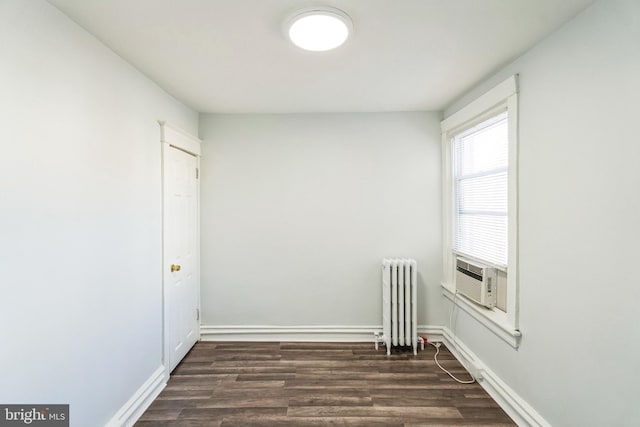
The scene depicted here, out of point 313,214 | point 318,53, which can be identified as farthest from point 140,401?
point 318,53

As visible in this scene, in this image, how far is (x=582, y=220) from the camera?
1469mm

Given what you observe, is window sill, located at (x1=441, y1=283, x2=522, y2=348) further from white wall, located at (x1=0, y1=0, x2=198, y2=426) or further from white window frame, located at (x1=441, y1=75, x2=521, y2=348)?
white wall, located at (x1=0, y1=0, x2=198, y2=426)

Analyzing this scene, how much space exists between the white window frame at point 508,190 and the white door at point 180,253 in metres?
2.60

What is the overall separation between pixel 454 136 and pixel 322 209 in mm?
1521

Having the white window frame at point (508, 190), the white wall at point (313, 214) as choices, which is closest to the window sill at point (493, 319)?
the white window frame at point (508, 190)

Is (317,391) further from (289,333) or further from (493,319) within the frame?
(493,319)

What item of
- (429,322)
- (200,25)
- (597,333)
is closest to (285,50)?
(200,25)

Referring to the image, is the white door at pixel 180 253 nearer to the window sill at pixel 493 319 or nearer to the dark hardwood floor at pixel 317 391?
the dark hardwood floor at pixel 317 391

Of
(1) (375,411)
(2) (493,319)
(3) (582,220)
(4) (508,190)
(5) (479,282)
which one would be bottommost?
(1) (375,411)

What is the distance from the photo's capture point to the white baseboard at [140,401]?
1.82 meters

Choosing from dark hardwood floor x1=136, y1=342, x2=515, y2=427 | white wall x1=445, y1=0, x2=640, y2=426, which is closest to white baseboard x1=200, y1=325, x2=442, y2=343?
dark hardwood floor x1=136, y1=342, x2=515, y2=427

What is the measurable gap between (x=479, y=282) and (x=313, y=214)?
1671 millimetres

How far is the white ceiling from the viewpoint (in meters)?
1.40

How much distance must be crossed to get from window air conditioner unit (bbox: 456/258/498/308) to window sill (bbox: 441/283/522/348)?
0.24ft
